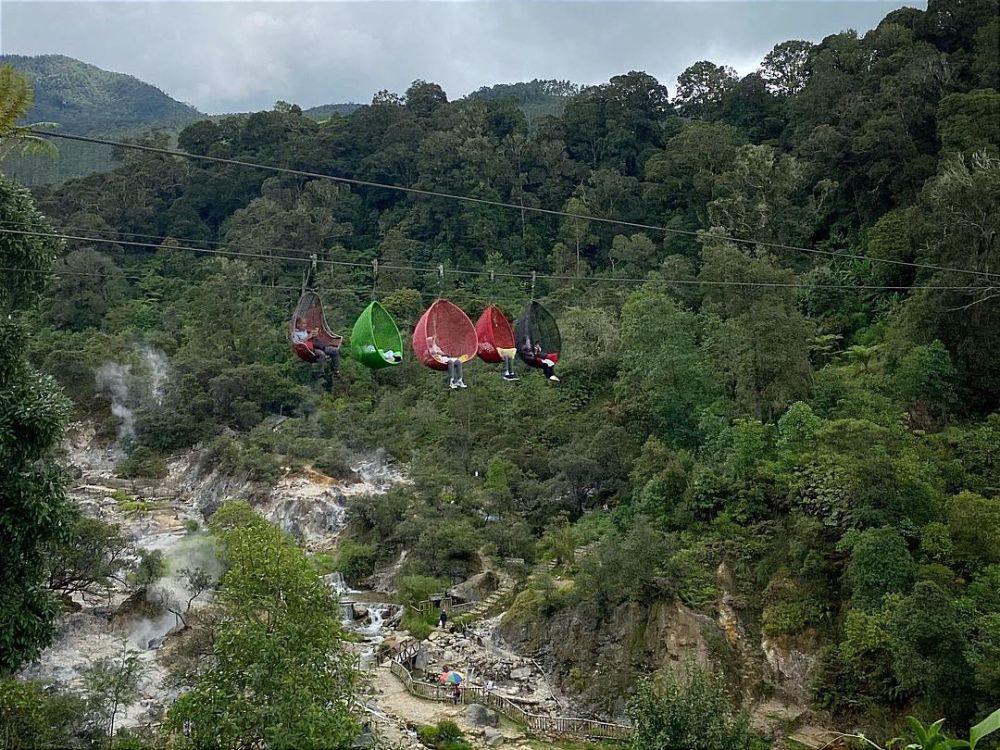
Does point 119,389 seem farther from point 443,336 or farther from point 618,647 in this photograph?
point 443,336

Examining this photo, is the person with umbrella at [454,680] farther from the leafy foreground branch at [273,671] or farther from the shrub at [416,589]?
the leafy foreground branch at [273,671]

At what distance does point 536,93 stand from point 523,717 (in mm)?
65239

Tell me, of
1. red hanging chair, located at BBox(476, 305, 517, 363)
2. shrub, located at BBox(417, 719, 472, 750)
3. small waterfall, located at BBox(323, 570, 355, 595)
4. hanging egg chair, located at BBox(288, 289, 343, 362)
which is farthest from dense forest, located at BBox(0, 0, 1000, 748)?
shrub, located at BBox(417, 719, 472, 750)

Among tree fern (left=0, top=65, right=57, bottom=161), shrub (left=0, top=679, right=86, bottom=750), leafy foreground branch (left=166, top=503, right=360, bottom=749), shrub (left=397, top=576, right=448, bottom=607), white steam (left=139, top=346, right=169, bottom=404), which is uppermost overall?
tree fern (left=0, top=65, right=57, bottom=161)

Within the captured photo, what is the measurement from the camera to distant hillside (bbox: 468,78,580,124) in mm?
56500

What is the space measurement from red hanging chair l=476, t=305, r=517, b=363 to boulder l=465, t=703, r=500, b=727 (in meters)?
5.78

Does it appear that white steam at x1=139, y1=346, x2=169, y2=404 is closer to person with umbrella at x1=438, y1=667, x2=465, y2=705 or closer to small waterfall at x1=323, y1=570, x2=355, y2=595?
small waterfall at x1=323, y1=570, x2=355, y2=595

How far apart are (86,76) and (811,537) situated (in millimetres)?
102767

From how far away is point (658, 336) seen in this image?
1595 centimetres

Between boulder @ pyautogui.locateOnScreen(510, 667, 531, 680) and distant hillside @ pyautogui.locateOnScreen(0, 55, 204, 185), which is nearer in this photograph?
boulder @ pyautogui.locateOnScreen(510, 667, 531, 680)

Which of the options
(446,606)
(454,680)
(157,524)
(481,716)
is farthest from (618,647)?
(157,524)

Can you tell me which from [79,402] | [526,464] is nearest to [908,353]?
[526,464]

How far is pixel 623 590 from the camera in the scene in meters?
11.4

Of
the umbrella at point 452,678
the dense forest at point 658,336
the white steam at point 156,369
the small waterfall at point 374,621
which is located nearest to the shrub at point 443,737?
the umbrella at point 452,678
